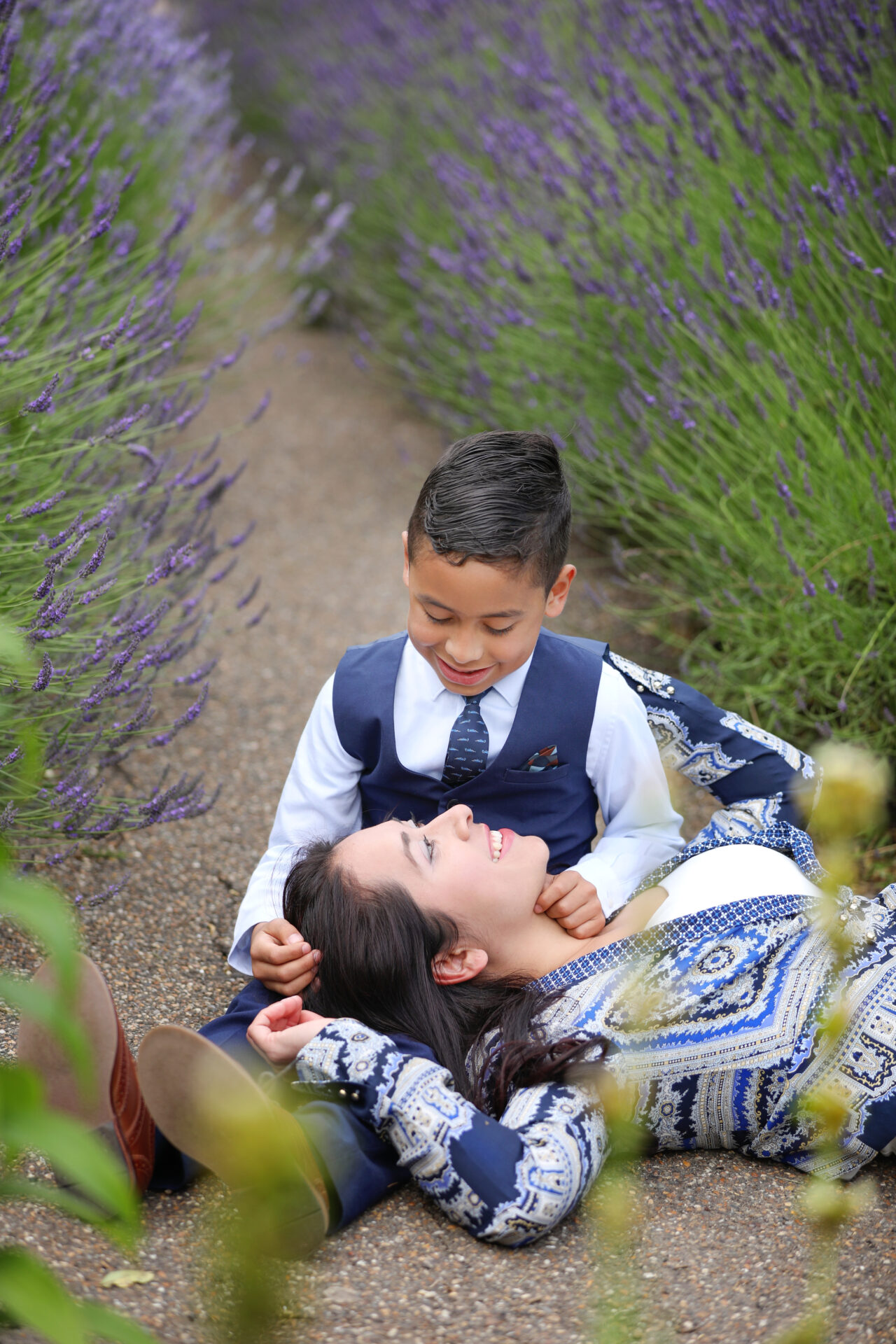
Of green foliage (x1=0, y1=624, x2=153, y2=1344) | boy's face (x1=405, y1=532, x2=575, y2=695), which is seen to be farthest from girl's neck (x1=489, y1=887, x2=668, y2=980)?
green foliage (x1=0, y1=624, x2=153, y2=1344)

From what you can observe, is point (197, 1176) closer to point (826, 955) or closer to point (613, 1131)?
point (613, 1131)

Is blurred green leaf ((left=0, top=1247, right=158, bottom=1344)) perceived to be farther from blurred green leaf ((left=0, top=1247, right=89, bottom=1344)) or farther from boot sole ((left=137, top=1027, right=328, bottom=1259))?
boot sole ((left=137, top=1027, right=328, bottom=1259))

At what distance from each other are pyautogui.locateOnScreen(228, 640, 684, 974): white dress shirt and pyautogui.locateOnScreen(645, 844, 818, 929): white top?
11 centimetres

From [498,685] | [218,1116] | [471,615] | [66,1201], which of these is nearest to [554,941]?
[498,685]

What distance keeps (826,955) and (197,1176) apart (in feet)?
3.05

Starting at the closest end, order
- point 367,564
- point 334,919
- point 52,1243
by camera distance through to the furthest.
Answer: point 52,1243 → point 334,919 → point 367,564

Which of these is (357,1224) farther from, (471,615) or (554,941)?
(471,615)

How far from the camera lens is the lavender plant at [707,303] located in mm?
2365

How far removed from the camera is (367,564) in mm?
3568

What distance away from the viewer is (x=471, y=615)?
1.68 metres

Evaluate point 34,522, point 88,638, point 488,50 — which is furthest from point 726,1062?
point 488,50

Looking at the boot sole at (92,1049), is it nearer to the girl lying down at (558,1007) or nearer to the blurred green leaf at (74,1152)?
the girl lying down at (558,1007)

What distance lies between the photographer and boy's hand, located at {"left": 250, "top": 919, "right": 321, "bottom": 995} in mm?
1666

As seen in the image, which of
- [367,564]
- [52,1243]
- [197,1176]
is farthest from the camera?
[367,564]
